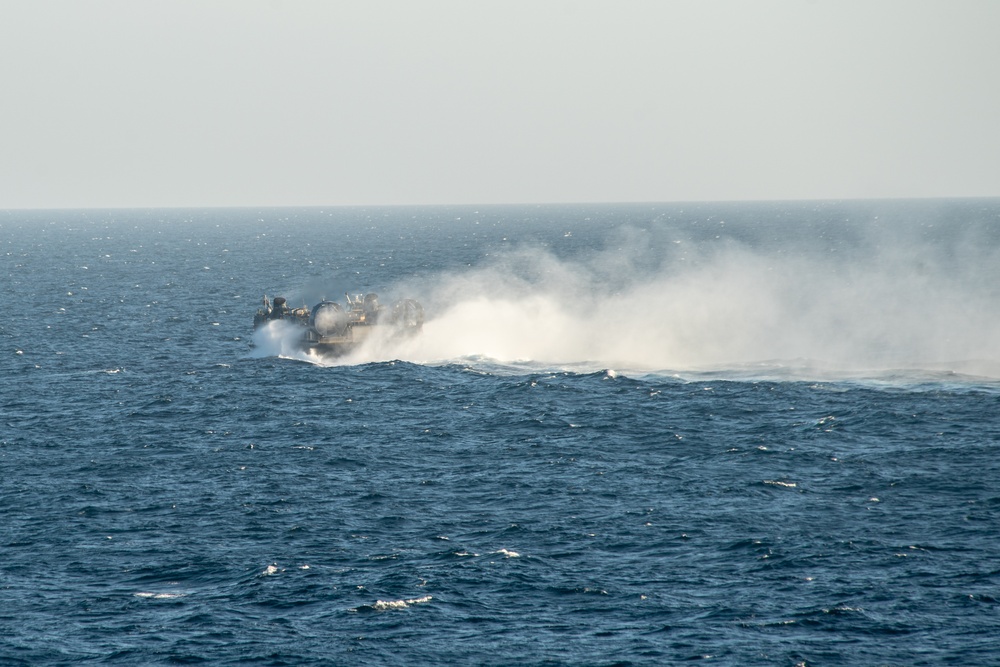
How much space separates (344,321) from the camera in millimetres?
101250

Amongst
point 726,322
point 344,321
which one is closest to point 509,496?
point 344,321

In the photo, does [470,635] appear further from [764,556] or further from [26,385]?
[26,385]

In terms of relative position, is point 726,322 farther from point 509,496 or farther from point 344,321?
point 509,496

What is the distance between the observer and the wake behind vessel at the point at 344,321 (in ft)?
329

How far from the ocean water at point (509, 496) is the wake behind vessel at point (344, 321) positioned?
121 cm

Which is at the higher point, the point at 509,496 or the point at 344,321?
the point at 344,321

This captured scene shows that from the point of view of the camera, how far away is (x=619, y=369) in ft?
309

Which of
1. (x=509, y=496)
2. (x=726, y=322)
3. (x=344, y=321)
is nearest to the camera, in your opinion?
(x=509, y=496)

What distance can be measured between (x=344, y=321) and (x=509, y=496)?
47.2m

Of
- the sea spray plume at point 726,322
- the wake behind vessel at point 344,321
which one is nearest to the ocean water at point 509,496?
the sea spray plume at point 726,322

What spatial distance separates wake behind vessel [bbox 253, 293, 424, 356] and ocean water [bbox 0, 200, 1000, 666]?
121 cm

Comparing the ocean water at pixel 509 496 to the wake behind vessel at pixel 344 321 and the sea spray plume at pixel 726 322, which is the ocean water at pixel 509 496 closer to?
the sea spray plume at pixel 726 322

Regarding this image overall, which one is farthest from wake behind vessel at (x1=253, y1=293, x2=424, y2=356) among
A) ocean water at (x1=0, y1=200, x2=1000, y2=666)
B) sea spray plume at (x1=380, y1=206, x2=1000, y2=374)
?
sea spray plume at (x1=380, y1=206, x2=1000, y2=374)

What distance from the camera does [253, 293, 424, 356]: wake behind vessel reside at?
100375mm
